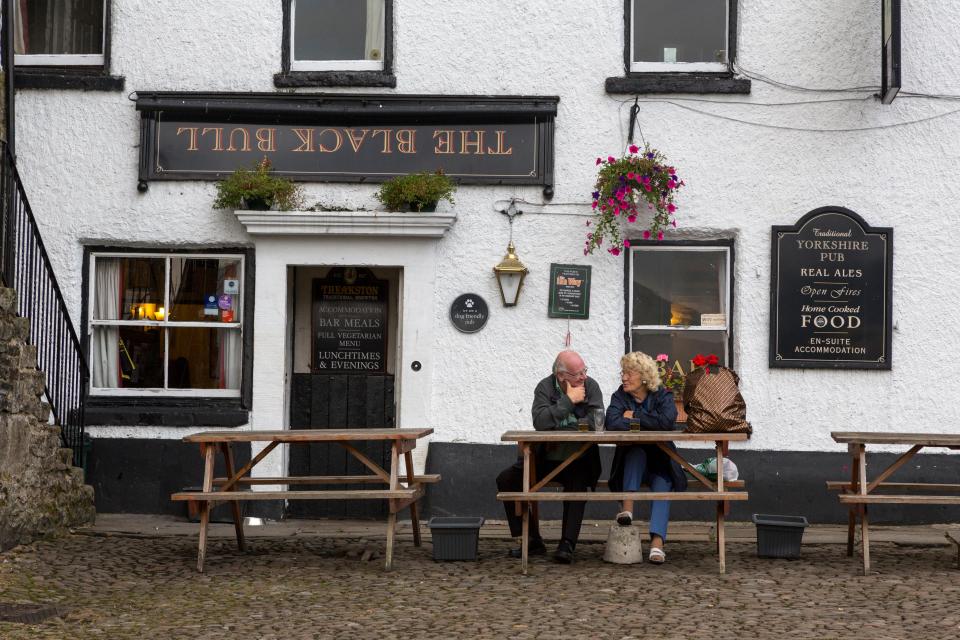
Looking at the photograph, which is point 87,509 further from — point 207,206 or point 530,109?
point 530,109

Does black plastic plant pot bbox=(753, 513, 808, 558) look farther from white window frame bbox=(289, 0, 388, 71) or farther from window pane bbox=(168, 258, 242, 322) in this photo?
white window frame bbox=(289, 0, 388, 71)

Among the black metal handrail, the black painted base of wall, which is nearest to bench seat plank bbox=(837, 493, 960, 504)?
the black painted base of wall

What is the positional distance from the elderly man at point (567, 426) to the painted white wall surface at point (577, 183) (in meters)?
1.81

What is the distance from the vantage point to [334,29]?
10.7 metres

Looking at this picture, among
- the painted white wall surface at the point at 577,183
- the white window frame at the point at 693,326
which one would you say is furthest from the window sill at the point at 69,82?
the white window frame at the point at 693,326

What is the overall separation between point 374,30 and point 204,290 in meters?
2.60

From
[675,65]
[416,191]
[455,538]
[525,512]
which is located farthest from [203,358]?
[675,65]

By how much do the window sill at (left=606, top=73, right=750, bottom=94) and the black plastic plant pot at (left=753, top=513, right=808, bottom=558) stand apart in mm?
3622

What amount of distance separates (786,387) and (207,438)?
15.4 ft

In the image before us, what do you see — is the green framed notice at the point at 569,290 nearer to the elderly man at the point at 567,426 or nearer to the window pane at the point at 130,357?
the elderly man at the point at 567,426

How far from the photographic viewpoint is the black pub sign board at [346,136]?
1030 cm

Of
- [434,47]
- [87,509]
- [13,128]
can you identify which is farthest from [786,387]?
[13,128]

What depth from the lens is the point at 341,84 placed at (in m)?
10.4

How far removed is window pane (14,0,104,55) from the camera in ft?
35.3
